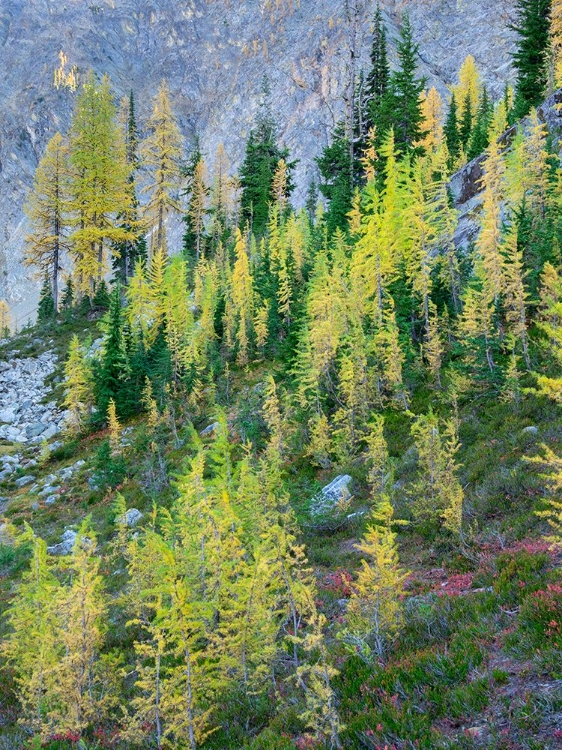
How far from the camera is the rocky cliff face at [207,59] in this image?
9794 cm

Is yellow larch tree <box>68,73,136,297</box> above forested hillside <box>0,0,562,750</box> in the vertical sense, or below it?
above

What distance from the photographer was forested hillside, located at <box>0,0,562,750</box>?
5969 millimetres

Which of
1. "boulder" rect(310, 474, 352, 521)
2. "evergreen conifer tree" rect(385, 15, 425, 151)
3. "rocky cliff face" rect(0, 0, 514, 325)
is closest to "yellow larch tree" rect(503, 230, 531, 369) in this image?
"boulder" rect(310, 474, 352, 521)

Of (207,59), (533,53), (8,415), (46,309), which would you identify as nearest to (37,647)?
(8,415)

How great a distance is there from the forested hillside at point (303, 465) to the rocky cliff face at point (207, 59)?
204 feet

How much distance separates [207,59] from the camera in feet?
490

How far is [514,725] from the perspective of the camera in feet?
14.2

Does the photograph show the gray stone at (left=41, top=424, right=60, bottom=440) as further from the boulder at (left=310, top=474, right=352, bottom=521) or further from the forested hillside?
the boulder at (left=310, top=474, right=352, bottom=521)

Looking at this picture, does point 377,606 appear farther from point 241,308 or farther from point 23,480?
point 241,308

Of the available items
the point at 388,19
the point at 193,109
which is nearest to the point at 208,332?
the point at 388,19

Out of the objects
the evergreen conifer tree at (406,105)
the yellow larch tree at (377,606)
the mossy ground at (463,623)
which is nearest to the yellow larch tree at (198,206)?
the evergreen conifer tree at (406,105)

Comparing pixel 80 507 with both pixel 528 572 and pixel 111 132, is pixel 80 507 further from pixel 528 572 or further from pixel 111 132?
pixel 111 132

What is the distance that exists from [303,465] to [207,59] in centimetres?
16979

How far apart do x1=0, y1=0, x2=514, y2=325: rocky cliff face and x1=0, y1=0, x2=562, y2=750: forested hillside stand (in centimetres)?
6215
